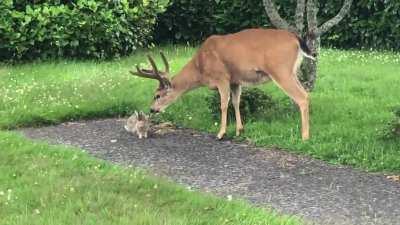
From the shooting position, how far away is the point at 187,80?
9.84m

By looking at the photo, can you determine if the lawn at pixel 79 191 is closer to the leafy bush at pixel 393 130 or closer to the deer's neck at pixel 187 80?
the deer's neck at pixel 187 80

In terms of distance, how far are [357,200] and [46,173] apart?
2.87 m

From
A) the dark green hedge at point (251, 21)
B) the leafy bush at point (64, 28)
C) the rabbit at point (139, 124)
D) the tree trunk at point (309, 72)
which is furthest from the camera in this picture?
the dark green hedge at point (251, 21)

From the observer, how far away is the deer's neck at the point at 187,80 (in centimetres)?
979

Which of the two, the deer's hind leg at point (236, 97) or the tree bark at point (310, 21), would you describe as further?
the tree bark at point (310, 21)

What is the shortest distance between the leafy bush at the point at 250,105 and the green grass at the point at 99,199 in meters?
2.62

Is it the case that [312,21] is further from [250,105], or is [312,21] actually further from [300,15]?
[250,105]

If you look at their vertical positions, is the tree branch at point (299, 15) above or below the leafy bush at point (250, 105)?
above

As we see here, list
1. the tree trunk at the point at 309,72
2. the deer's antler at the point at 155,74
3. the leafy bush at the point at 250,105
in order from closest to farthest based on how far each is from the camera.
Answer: the deer's antler at the point at 155,74 → the leafy bush at the point at 250,105 → the tree trunk at the point at 309,72

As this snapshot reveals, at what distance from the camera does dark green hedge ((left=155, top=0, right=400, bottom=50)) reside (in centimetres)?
1603

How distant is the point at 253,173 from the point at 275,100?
298 centimetres

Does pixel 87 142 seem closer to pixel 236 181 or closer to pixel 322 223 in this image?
pixel 236 181

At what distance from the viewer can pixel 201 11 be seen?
58.1 ft

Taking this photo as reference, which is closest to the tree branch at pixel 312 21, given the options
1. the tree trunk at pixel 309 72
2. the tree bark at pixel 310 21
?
the tree bark at pixel 310 21
